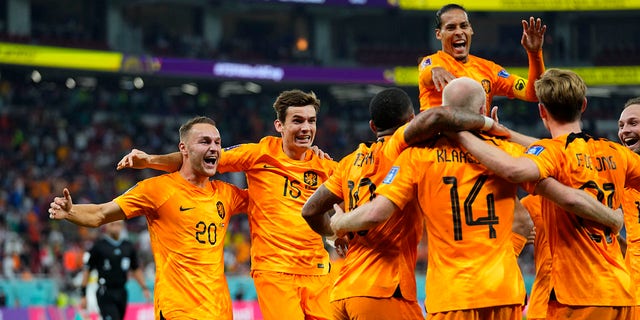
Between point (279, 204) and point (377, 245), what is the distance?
98.0 inches

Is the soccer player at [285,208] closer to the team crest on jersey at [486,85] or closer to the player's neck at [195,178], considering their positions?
the player's neck at [195,178]

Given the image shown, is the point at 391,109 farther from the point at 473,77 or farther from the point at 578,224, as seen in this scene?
the point at 473,77

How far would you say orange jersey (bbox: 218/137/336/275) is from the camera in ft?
27.5

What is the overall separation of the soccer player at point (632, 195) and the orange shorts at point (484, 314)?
253 centimetres

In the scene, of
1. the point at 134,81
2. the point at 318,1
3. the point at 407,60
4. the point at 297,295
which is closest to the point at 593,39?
the point at 407,60

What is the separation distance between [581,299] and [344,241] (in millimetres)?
2007

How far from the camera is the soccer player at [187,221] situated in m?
7.83

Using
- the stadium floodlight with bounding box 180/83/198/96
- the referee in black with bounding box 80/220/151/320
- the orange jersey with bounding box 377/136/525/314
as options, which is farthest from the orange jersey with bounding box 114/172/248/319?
the stadium floodlight with bounding box 180/83/198/96

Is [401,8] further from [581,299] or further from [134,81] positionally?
[581,299]

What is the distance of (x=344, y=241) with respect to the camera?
283 inches

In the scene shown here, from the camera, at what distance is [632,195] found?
25.9ft

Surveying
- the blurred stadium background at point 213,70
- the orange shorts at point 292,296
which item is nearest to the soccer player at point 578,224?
the orange shorts at point 292,296

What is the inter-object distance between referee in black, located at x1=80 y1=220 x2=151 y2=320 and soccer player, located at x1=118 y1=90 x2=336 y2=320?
6373 mm

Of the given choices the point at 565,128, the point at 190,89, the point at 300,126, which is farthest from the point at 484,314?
the point at 190,89
